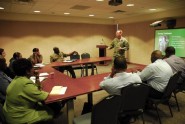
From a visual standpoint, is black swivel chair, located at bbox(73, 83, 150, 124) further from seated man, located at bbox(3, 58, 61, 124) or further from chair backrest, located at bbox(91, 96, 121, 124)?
seated man, located at bbox(3, 58, 61, 124)

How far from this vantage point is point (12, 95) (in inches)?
64.9

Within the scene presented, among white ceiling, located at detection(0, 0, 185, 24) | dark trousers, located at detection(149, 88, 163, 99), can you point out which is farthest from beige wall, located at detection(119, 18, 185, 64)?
dark trousers, located at detection(149, 88, 163, 99)

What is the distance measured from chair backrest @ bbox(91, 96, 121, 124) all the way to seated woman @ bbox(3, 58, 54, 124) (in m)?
0.64

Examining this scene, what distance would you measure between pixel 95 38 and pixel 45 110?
7.49m

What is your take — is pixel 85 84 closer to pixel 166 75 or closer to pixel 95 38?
pixel 166 75

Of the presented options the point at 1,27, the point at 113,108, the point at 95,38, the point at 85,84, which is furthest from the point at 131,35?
the point at 113,108

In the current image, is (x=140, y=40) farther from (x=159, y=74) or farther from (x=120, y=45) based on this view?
(x=159, y=74)

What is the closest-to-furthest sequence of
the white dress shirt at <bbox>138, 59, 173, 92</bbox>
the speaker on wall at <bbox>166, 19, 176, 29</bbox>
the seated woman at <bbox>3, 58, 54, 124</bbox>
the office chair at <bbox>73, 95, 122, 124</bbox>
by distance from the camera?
the office chair at <bbox>73, 95, 122, 124</bbox> → the seated woman at <bbox>3, 58, 54, 124</bbox> → the white dress shirt at <bbox>138, 59, 173, 92</bbox> → the speaker on wall at <bbox>166, 19, 176, 29</bbox>

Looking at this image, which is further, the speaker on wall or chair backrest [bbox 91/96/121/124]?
the speaker on wall

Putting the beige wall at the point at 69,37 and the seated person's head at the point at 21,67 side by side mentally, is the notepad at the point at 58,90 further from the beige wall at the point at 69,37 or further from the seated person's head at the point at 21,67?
the beige wall at the point at 69,37

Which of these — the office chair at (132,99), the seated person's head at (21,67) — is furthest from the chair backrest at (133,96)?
the seated person's head at (21,67)

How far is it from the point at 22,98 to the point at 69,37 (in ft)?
22.4

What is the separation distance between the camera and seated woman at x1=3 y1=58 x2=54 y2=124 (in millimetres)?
1657

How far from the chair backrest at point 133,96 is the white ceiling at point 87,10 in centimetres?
343
